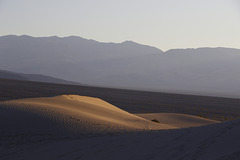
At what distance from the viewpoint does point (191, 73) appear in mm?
171375

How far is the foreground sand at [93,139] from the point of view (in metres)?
6.17

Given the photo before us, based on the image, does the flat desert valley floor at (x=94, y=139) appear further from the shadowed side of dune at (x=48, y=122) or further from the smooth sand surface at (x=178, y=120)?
the smooth sand surface at (x=178, y=120)

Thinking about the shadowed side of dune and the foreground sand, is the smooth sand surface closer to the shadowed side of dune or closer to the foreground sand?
the shadowed side of dune

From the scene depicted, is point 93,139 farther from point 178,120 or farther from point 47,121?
point 178,120

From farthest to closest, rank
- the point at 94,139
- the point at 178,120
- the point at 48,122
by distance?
the point at 178,120 < the point at 48,122 < the point at 94,139

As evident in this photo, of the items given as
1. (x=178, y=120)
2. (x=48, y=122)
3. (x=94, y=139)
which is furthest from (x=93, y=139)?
(x=178, y=120)

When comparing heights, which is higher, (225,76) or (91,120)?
(225,76)

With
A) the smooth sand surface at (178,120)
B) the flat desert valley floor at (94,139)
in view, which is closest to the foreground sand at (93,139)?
the flat desert valley floor at (94,139)

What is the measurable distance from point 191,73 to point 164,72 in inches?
539

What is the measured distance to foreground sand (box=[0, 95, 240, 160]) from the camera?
20.2 ft

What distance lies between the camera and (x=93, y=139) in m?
8.27

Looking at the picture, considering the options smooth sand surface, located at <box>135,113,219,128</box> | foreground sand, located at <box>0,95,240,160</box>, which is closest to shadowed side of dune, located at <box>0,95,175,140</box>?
foreground sand, located at <box>0,95,240,160</box>

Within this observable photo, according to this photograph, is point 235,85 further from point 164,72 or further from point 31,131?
→ point 31,131

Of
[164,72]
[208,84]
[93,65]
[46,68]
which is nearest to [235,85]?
[208,84]
